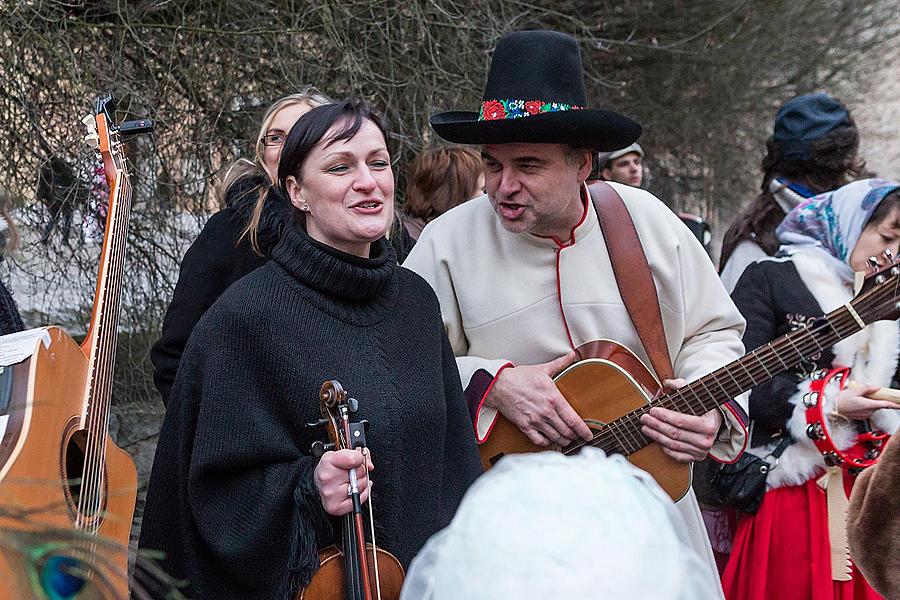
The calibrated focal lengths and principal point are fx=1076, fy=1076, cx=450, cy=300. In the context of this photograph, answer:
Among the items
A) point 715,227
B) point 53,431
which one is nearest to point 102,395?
point 53,431

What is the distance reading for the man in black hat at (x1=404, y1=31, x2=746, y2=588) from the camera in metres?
3.11

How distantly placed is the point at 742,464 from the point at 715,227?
8.99 metres

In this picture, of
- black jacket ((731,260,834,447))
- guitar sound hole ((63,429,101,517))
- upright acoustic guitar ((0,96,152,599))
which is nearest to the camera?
upright acoustic guitar ((0,96,152,599))

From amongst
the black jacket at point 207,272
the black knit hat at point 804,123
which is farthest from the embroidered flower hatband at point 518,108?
the black knit hat at point 804,123

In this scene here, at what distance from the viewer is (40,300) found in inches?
Answer: 217

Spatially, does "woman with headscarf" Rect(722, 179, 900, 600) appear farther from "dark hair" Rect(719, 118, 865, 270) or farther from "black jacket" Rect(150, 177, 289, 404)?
"black jacket" Rect(150, 177, 289, 404)

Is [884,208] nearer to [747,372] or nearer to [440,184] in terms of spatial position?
[747,372]

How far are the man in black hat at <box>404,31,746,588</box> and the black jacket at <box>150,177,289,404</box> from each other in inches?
23.5

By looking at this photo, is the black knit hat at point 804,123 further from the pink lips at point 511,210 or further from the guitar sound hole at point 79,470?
the guitar sound hole at point 79,470

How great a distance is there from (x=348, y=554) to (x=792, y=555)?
201cm

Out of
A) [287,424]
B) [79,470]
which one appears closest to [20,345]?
[79,470]

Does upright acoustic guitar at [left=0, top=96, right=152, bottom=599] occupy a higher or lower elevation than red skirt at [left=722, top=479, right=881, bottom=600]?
higher

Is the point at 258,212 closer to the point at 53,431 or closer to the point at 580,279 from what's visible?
the point at 580,279

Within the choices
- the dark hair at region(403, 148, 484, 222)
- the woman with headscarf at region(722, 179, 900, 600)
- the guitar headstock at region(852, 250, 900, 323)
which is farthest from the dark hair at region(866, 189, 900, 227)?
the dark hair at region(403, 148, 484, 222)
